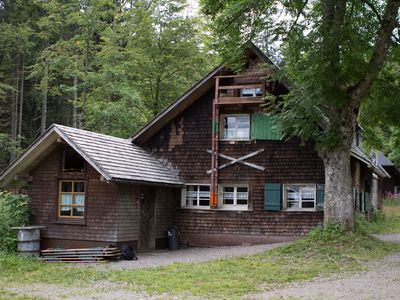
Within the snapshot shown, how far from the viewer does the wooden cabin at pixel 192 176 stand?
18594mm

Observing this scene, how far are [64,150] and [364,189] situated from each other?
13.8 meters

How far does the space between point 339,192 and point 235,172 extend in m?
5.22

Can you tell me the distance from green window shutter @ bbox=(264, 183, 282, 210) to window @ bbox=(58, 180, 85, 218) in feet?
21.9

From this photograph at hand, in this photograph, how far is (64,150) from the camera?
63.2 feet

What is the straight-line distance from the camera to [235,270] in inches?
546

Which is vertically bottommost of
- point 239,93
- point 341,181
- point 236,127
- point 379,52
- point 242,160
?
point 341,181

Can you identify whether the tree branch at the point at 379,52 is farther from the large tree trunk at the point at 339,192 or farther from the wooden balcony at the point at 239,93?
the wooden balcony at the point at 239,93

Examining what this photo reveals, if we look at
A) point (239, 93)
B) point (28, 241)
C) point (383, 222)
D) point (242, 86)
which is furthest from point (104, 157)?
point (383, 222)

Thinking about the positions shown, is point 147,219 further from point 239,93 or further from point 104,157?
point 239,93

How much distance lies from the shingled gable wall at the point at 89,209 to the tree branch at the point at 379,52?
8.04 meters

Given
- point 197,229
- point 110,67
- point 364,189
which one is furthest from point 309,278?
point 110,67

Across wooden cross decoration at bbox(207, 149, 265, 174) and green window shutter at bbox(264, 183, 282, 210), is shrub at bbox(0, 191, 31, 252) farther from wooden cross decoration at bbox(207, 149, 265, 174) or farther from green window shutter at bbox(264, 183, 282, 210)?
green window shutter at bbox(264, 183, 282, 210)

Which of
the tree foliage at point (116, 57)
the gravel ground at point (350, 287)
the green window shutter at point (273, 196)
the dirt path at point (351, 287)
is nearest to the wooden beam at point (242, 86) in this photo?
the green window shutter at point (273, 196)

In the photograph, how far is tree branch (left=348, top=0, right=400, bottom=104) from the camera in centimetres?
1670
